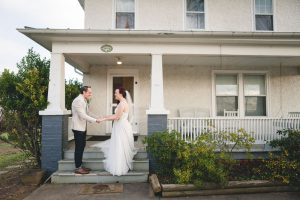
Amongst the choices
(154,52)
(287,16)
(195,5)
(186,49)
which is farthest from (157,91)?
(287,16)

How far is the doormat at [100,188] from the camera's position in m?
4.98

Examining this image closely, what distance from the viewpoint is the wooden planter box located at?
4707mm

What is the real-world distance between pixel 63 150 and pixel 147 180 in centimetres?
239

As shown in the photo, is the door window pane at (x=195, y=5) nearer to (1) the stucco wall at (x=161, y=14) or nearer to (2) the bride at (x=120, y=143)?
(1) the stucco wall at (x=161, y=14)

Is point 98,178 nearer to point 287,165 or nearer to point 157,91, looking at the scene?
point 157,91

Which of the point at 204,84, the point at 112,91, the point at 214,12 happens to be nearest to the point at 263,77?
the point at 204,84

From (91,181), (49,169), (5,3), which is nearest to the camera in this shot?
(91,181)

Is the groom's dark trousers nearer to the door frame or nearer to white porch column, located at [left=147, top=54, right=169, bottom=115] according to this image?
white porch column, located at [left=147, top=54, right=169, bottom=115]

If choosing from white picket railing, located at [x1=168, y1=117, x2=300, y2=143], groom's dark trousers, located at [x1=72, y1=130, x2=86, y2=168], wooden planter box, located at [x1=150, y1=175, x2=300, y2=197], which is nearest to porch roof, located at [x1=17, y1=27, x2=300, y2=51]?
white picket railing, located at [x1=168, y1=117, x2=300, y2=143]

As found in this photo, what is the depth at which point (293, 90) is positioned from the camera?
9250mm

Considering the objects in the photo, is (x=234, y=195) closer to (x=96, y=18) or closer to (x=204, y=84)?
(x=204, y=84)

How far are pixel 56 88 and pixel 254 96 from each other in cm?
719

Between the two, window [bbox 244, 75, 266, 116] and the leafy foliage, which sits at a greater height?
window [bbox 244, 75, 266, 116]

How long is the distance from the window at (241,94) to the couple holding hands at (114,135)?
15.1 feet
